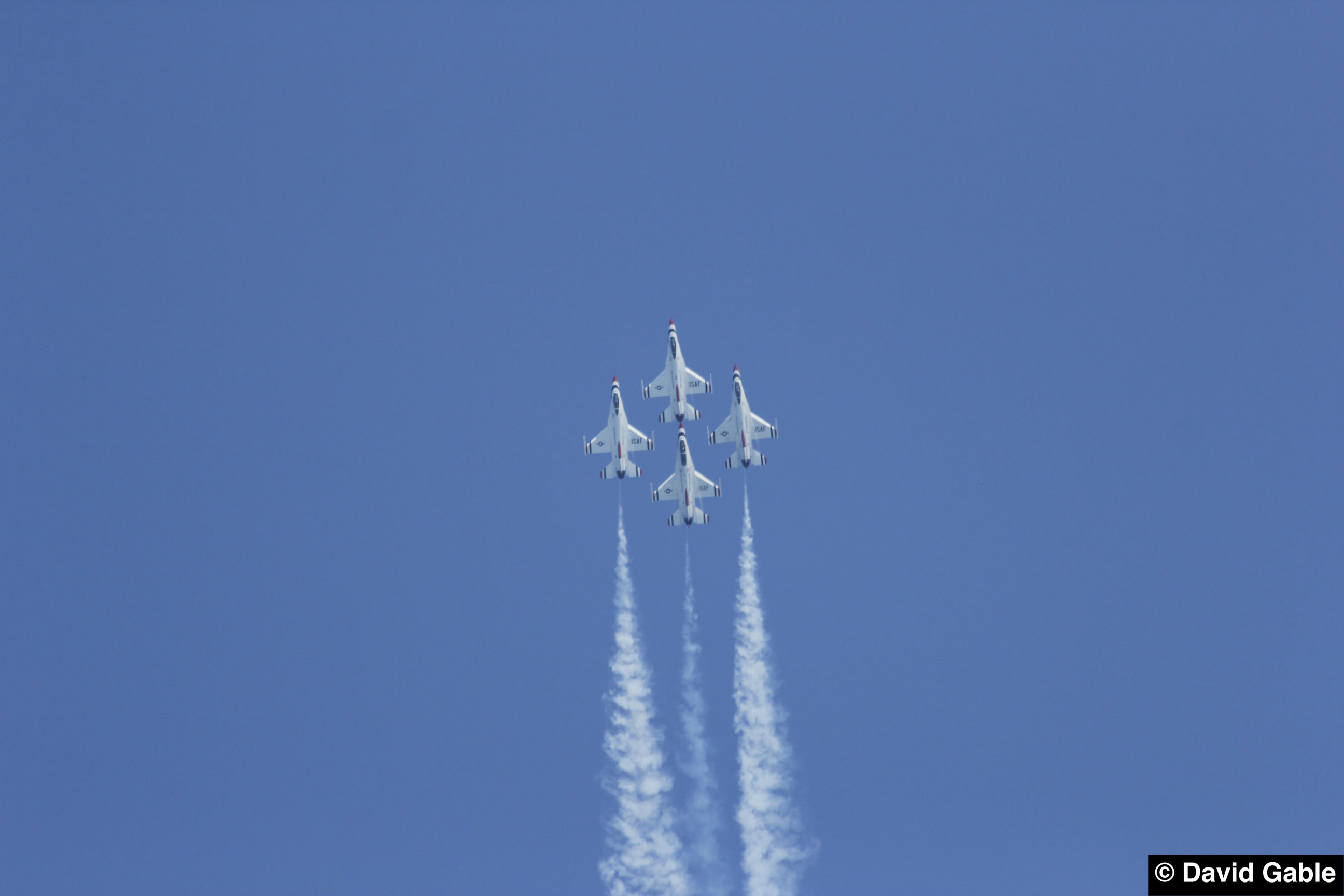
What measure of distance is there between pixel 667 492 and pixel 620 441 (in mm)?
3671

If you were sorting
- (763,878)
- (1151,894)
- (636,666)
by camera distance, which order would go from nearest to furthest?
(1151,894)
(763,878)
(636,666)

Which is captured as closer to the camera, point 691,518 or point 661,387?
point 691,518

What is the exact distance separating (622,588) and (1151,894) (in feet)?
119

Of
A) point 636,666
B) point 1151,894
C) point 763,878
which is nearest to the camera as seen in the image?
point 1151,894

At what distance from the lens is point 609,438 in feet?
320

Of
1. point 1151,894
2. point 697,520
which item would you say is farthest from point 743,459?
point 1151,894

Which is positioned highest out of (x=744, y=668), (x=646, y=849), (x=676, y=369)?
(x=676, y=369)

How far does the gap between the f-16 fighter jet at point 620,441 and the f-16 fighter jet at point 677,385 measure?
1611 millimetres

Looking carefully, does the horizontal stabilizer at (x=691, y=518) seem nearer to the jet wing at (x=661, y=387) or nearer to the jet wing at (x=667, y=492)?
the jet wing at (x=667, y=492)

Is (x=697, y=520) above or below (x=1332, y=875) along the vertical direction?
above

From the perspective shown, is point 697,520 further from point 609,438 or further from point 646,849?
point 646,849

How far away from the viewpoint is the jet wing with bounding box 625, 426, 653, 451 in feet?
315

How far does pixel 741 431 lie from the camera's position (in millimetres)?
95750

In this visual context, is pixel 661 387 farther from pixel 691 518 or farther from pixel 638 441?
pixel 691 518
